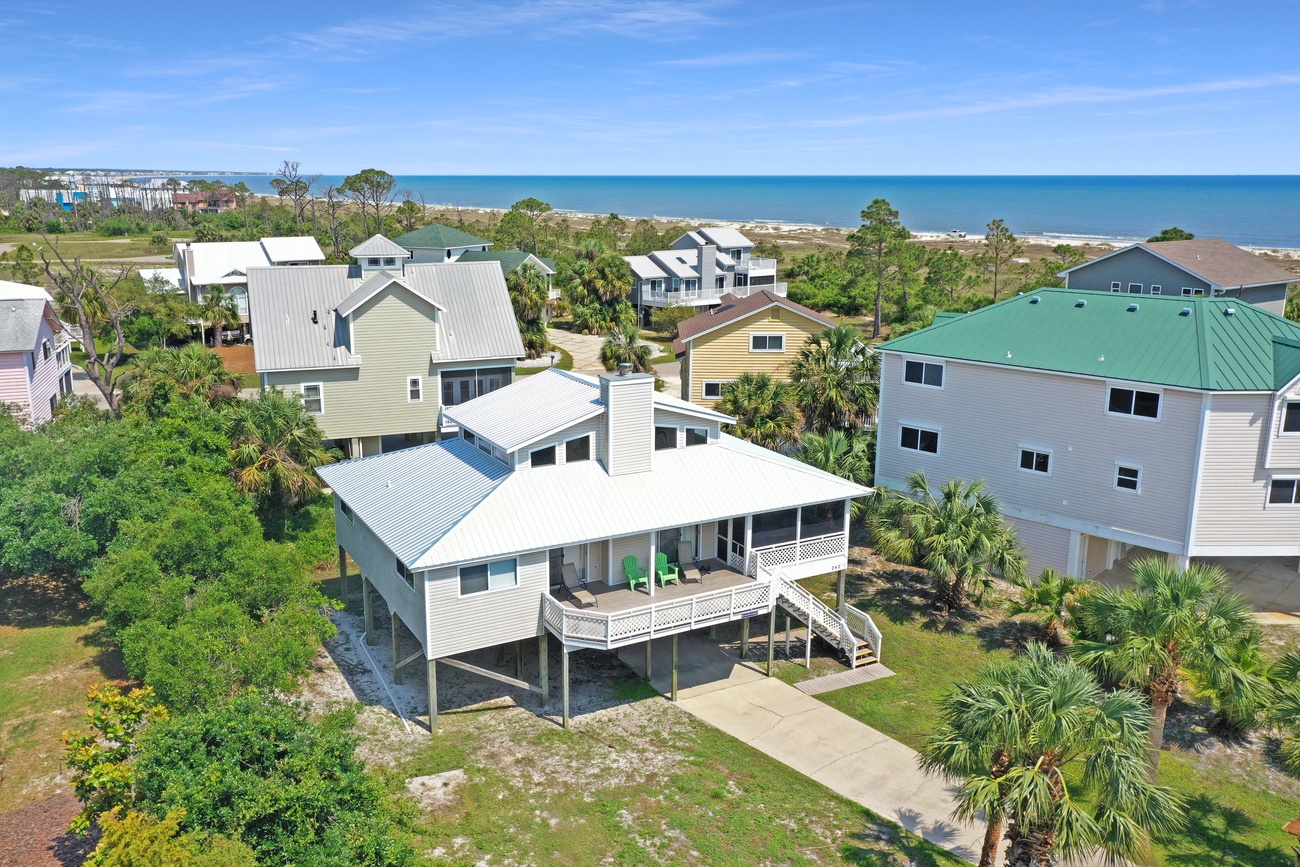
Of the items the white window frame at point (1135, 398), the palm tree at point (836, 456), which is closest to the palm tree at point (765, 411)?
the palm tree at point (836, 456)

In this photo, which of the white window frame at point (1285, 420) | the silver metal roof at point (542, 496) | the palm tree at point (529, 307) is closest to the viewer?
the silver metal roof at point (542, 496)

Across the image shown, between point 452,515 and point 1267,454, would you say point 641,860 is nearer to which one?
point 452,515

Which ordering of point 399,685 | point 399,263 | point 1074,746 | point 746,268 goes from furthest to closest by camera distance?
1. point 746,268
2. point 399,263
3. point 399,685
4. point 1074,746

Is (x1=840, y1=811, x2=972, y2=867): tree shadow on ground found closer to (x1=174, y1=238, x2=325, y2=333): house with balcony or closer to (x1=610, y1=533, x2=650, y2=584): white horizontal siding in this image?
(x1=610, y1=533, x2=650, y2=584): white horizontal siding

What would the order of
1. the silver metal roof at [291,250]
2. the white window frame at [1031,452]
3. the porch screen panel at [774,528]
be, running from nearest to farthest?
the porch screen panel at [774,528]
the white window frame at [1031,452]
the silver metal roof at [291,250]

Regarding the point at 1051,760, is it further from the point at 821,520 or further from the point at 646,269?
the point at 646,269

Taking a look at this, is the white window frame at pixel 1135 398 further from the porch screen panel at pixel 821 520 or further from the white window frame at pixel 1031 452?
the porch screen panel at pixel 821 520

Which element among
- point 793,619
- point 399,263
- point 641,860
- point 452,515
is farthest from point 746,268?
point 641,860
